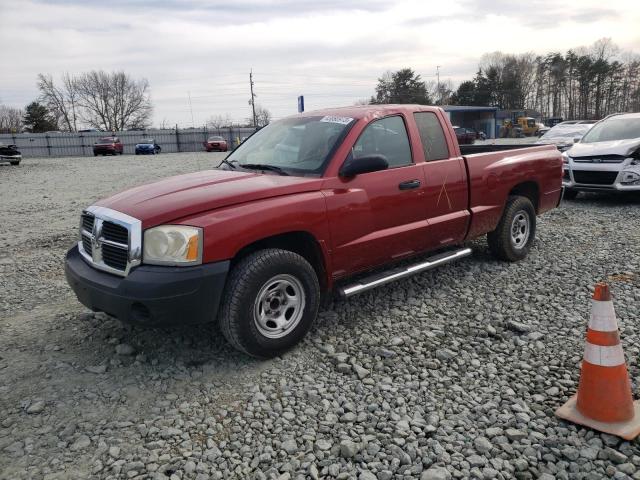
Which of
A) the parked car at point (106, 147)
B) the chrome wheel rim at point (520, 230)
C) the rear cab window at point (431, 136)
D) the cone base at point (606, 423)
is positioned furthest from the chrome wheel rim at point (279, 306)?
the parked car at point (106, 147)

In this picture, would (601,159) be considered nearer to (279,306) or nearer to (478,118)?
(279,306)

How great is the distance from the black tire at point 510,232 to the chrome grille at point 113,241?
4097 millimetres

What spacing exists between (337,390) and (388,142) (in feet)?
7.66

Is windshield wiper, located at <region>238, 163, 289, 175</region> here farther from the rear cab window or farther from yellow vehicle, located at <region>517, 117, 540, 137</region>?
yellow vehicle, located at <region>517, 117, 540, 137</region>

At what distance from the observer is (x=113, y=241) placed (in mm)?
3570

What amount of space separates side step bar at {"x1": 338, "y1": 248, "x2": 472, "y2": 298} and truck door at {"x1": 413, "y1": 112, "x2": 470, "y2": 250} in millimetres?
129

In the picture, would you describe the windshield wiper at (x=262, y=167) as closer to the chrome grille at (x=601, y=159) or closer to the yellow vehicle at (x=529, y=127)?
the chrome grille at (x=601, y=159)

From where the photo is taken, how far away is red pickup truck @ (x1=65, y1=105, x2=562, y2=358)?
3371 mm

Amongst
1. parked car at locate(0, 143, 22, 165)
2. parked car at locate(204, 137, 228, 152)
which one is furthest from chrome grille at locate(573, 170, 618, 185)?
parked car at locate(204, 137, 228, 152)

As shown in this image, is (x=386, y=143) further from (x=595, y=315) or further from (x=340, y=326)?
(x=595, y=315)

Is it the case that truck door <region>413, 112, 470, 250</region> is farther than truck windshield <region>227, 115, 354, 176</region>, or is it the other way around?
truck door <region>413, 112, 470, 250</region>

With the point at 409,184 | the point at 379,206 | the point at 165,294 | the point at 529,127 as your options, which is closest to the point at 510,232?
the point at 409,184

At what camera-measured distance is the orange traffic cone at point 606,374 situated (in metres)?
2.86

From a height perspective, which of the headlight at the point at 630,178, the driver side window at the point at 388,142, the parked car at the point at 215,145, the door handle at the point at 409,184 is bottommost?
the headlight at the point at 630,178
